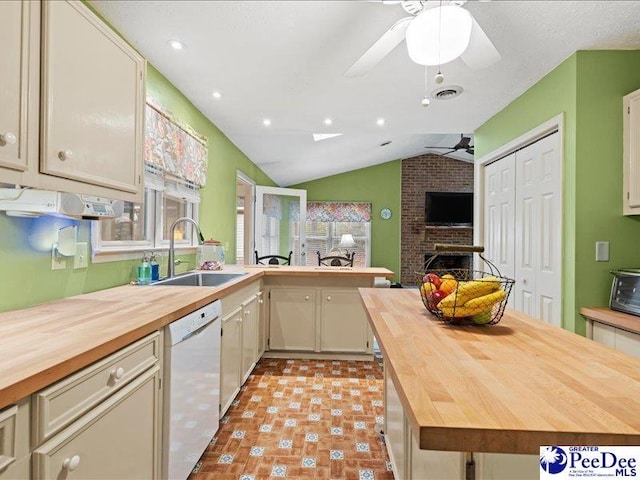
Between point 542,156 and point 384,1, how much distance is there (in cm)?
192

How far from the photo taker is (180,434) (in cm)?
154

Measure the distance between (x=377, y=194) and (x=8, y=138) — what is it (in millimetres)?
8173

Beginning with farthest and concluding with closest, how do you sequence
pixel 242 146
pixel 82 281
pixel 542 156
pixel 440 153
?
pixel 440 153
pixel 242 146
pixel 542 156
pixel 82 281

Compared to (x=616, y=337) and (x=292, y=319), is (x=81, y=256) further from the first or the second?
(x=616, y=337)

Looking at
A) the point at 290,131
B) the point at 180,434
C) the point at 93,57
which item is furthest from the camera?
the point at 290,131

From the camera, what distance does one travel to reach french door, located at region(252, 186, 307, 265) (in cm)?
553

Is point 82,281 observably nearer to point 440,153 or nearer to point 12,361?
point 12,361

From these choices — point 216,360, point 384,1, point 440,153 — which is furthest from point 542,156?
point 440,153

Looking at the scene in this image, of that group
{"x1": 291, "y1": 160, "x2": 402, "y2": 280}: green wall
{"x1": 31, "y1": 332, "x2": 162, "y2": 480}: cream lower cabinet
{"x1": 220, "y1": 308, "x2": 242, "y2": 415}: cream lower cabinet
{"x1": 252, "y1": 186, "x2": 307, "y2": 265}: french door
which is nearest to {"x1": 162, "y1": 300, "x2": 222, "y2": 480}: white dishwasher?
{"x1": 31, "y1": 332, "x2": 162, "y2": 480}: cream lower cabinet

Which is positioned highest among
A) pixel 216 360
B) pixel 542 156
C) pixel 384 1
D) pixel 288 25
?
pixel 288 25

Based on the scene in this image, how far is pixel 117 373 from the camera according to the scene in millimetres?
1106

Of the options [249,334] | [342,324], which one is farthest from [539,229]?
[249,334]

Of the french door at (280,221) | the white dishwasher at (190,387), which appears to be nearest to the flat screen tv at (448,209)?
the french door at (280,221)

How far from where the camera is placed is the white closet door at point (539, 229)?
8.18ft
